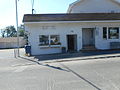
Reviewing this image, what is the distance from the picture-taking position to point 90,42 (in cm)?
2162

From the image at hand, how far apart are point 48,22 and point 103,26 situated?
23.9 feet

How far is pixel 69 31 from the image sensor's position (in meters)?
19.8

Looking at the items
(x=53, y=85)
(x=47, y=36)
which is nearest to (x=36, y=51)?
(x=47, y=36)

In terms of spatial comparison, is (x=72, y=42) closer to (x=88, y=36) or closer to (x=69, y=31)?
(x=69, y=31)

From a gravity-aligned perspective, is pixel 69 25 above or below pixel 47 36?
above

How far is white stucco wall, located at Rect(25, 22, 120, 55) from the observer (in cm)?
1925

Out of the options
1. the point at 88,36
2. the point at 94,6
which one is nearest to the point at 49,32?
the point at 88,36

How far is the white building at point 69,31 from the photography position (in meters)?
19.2

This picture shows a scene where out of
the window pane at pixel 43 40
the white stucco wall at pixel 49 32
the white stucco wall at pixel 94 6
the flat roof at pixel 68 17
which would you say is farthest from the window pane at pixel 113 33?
the window pane at pixel 43 40

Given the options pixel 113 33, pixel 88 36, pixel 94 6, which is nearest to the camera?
pixel 113 33

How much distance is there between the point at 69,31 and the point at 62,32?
3.00ft

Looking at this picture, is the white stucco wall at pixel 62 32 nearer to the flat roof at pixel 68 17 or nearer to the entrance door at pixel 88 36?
the flat roof at pixel 68 17

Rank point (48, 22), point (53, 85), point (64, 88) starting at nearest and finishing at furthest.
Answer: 1. point (64, 88)
2. point (53, 85)
3. point (48, 22)

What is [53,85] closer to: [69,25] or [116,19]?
[69,25]
